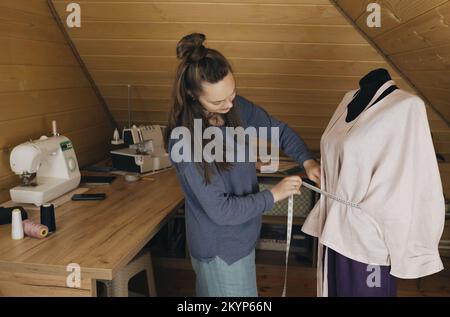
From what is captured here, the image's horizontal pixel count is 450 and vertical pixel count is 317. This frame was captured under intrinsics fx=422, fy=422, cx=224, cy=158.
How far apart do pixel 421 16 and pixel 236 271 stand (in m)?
1.07

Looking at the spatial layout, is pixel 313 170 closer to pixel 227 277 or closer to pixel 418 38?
pixel 227 277

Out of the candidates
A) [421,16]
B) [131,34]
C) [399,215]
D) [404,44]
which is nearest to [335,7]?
[404,44]

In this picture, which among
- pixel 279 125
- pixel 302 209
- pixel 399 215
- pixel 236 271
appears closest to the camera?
pixel 399 215

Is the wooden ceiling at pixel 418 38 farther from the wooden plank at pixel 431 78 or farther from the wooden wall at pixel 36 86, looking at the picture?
the wooden wall at pixel 36 86

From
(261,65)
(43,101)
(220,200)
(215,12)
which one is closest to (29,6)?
(43,101)

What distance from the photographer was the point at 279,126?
5.50ft

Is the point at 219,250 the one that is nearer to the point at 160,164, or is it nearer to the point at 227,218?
the point at 227,218

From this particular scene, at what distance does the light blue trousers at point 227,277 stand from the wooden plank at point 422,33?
3.28 ft

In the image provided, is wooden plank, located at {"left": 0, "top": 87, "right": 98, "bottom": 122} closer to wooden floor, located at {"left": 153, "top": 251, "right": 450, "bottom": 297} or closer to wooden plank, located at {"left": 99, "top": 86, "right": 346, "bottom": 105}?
wooden plank, located at {"left": 99, "top": 86, "right": 346, "bottom": 105}

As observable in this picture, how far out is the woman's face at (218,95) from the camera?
50.8 inches

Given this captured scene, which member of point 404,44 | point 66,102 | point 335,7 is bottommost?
point 66,102
